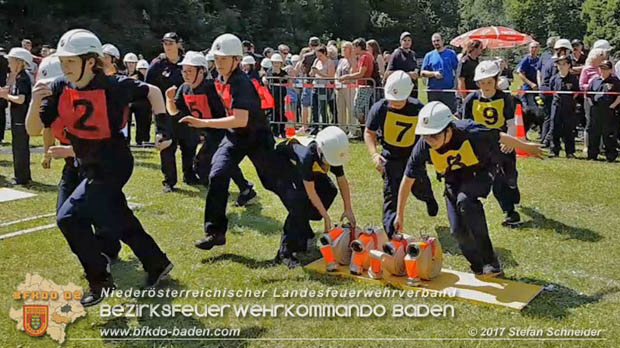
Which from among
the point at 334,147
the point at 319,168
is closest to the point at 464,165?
the point at 334,147

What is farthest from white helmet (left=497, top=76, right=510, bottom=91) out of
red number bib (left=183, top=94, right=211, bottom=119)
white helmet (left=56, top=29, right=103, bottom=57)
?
white helmet (left=56, top=29, right=103, bottom=57)

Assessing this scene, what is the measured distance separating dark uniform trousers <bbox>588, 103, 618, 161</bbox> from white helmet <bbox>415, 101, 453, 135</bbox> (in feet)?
25.1

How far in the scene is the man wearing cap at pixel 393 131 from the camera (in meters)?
6.66

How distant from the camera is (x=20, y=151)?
10180mm

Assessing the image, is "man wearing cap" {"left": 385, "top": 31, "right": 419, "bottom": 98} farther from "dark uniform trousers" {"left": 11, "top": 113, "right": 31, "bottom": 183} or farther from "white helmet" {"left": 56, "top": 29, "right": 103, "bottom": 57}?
"white helmet" {"left": 56, "top": 29, "right": 103, "bottom": 57}

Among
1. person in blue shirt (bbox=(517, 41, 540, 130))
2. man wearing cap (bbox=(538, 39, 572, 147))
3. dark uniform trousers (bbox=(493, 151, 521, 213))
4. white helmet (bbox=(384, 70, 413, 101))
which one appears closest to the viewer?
white helmet (bbox=(384, 70, 413, 101))

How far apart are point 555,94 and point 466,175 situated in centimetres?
746

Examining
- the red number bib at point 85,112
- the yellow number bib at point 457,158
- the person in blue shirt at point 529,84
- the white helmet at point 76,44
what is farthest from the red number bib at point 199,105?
the person in blue shirt at point 529,84

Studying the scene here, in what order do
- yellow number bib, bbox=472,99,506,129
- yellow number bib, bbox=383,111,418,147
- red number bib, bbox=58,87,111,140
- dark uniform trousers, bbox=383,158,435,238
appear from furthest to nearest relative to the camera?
yellow number bib, bbox=472,99,506,129
dark uniform trousers, bbox=383,158,435,238
yellow number bib, bbox=383,111,418,147
red number bib, bbox=58,87,111,140

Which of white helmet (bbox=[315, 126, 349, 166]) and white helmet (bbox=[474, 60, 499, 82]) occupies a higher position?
white helmet (bbox=[474, 60, 499, 82])

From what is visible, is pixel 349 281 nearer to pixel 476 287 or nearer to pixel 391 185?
pixel 476 287

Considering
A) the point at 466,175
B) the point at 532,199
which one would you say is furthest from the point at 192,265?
the point at 532,199

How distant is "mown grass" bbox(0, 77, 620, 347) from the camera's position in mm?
Answer: 5082

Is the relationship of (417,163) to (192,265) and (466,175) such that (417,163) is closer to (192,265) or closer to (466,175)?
(466,175)
